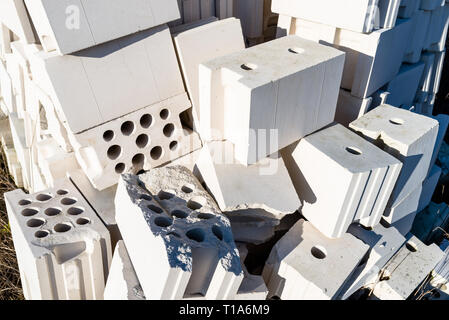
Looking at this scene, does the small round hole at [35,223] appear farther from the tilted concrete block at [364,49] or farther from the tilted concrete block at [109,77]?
the tilted concrete block at [364,49]

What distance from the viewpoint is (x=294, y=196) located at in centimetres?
222

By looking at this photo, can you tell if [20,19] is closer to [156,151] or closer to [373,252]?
[156,151]

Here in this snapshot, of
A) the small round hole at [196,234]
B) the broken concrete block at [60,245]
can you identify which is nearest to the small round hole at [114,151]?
the broken concrete block at [60,245]

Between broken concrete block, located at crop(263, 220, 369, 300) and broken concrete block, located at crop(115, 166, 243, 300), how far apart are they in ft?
1.44

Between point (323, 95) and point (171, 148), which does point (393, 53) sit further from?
point (171, 148)

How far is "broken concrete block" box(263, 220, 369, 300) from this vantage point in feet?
6.99

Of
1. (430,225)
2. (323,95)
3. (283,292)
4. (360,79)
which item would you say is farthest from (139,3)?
(430,225)

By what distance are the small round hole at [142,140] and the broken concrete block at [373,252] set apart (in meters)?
1.30

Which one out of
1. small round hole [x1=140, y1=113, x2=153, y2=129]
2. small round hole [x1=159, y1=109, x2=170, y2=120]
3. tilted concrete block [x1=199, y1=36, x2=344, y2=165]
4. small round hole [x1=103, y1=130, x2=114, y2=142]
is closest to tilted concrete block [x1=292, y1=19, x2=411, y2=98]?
tilted concrete block [x1=199, y1=36, x2=344, y2=165]

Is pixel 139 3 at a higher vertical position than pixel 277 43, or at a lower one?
higher

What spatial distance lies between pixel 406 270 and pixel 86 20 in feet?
7.26

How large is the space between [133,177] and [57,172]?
0.67 metres

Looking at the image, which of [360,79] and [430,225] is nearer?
[360,79]

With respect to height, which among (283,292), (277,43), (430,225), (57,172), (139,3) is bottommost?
(430,225)
